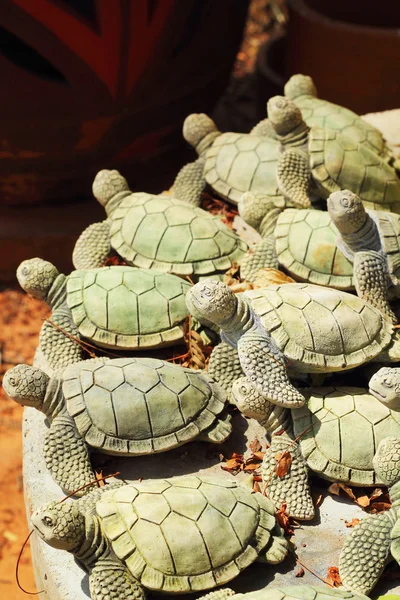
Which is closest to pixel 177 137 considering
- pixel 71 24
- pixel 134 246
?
pixel 71 24

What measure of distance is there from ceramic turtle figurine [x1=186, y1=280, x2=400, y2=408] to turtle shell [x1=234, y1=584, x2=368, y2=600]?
21.6 inches

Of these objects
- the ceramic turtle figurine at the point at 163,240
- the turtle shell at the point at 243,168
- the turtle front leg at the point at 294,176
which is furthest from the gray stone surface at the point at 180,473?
the turtle shell at the point at 243,168

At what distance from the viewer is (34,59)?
439 centimetres

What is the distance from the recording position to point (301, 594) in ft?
6.21

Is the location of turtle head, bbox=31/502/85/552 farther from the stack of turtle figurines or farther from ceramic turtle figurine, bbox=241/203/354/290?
ceramic turtle figurine, bbox=241/203/354/290

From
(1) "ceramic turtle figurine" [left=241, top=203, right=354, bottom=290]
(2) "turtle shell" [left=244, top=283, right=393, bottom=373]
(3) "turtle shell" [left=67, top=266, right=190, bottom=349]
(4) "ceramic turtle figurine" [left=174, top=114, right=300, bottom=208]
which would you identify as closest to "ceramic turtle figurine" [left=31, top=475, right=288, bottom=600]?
(2) "turtle shell" [left=244, top=283, right=393, bottom=373]

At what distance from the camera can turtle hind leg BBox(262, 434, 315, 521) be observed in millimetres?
2246

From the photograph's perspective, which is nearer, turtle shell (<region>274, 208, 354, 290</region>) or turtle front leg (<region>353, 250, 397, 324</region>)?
turtle front leg (<region>353, 250, 397, 324</region>)

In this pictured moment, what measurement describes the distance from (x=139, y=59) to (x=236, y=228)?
1480mm

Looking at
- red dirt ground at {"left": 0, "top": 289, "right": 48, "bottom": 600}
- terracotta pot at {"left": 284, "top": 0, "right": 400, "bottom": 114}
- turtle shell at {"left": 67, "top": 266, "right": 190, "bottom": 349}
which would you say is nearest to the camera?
turtle shell at {"left": 67, "top": 266, "right": 190, "bottom": 349}

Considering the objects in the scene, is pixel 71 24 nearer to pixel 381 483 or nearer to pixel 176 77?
pixel 176 77

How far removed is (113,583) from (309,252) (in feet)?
4.62

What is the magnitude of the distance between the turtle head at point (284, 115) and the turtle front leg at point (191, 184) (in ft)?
1.55

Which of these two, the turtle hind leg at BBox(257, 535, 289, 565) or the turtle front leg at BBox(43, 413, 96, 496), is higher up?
the turtle hind leg at BBox(257, 535, 289, 565)
